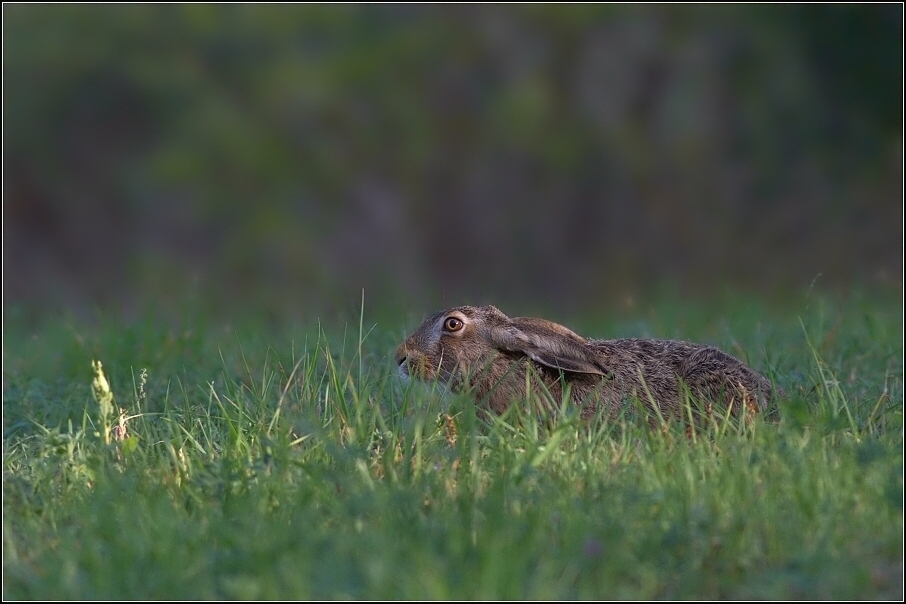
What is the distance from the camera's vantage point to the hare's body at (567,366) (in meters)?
5.67

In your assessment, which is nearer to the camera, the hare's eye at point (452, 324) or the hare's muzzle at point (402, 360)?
the hare's muzzle at point (402, 360)

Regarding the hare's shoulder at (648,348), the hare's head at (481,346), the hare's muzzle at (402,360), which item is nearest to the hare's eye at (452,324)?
the hare's head at (481,346)

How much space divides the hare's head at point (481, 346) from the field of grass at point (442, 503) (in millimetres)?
433

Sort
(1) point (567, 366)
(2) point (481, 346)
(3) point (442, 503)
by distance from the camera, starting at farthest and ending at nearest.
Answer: (2) point (481, 346), (1) point (567, 366), (3) point (442, 503)

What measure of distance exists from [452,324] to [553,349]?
59 centimetres

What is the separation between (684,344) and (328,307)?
294 cm

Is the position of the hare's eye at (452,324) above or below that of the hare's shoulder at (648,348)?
above

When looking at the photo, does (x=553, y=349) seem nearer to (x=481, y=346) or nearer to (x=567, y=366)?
(x=567, y=366)

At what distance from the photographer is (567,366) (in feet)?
18.6

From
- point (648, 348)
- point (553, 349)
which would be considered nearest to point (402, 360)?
point (553, 349)

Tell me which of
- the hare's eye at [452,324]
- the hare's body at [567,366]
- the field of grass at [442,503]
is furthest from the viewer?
the hare's eye at [452,324]

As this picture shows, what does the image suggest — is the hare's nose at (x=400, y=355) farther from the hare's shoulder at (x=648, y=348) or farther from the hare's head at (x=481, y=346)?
the hare's shoulder at (x=648, y=348)

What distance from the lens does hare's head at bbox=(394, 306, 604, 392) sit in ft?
18.7

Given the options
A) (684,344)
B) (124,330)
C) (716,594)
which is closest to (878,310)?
(684,344)
